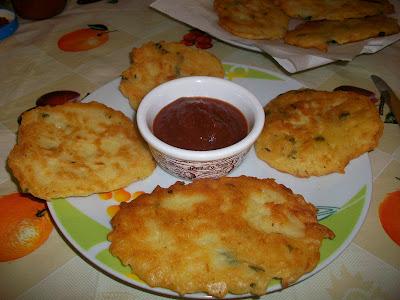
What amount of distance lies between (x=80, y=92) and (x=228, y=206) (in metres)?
2.01

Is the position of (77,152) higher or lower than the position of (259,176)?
higher

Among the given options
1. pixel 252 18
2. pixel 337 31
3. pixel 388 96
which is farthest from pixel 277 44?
pixel 388 96

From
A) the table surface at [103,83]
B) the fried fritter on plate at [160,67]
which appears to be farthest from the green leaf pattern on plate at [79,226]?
the fried fritter on plate at [160,67]

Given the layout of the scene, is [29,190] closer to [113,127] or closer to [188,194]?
[113,127]

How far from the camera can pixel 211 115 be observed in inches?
96.8

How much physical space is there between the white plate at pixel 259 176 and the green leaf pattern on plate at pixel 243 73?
32.8 inches

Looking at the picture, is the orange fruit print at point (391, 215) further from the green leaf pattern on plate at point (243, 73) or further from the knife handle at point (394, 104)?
the green leaf pattern on plate at point (243, 73)

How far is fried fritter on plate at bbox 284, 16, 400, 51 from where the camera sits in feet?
11.5

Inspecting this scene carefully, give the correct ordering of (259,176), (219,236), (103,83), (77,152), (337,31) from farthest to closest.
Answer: (337,31) → (103,83) → (259,176) → (77,152) → (219,236)

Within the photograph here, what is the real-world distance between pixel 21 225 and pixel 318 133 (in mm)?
1973

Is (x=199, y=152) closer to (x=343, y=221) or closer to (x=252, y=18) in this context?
(x=343, y=221)

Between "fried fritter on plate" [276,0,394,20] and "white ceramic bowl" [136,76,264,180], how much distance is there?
1.93 m

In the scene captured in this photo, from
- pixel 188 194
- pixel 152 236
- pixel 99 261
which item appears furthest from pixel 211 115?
pixel 99 261

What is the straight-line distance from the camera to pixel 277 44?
355 cm
